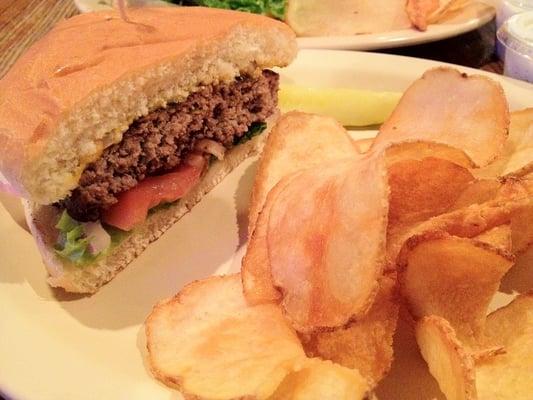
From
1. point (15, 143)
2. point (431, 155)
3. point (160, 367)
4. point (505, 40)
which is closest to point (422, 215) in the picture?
point (431, 155)

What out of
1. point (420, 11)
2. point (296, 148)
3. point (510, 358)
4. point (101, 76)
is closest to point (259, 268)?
point (296, 148)

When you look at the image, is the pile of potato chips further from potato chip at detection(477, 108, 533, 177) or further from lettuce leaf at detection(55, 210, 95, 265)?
lettuce leaf at detection(55, 210, 95, 265)

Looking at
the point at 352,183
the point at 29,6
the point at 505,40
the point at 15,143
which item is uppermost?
the point at 15,143

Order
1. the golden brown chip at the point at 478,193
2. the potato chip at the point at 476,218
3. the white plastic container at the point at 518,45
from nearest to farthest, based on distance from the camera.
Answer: the potato chip at the point at 476,218
the golden brown chip at the point at 478,193
the white plastic container at the point at 518,45

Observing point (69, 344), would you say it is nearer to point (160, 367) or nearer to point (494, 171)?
point (160, 367)

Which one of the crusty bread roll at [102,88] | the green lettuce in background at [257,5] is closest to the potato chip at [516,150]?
the crusty bread roll at [102,88]

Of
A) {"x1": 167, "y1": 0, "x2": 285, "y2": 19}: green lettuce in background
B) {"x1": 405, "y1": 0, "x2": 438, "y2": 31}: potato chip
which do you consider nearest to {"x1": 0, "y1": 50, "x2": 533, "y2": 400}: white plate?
{"x1": 405, "y1": 0, "x2": 438, "y2": 31}: potato chip

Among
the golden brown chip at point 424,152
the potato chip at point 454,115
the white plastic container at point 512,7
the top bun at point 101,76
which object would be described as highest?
the top bun at point 101,76

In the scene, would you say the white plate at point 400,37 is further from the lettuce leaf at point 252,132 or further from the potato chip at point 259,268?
the potato chip at point 259,268
